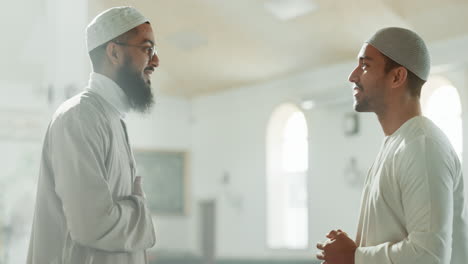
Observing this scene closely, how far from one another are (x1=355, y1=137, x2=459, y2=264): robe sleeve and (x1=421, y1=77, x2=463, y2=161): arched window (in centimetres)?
648

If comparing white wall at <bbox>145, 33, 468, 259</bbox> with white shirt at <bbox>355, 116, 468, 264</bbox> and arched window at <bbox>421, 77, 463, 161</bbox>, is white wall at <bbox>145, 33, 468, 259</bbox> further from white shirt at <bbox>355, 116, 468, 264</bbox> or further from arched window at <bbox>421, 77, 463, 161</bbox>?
white shirt at <bbox>355, 116, 468, 264</bbox>

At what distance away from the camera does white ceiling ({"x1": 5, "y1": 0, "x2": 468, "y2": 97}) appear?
790 centimetres

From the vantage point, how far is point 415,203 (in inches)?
82.9

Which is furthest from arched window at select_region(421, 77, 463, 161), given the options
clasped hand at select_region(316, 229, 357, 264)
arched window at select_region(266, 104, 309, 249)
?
clasped hand at select_region(316, 229, 357, 264)

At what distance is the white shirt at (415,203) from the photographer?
6.82 ft

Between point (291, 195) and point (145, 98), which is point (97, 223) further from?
point (291, 195)

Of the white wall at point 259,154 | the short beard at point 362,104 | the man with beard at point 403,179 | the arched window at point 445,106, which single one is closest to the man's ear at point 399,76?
the man with beard at point 403,179

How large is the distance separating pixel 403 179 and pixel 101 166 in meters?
0.98

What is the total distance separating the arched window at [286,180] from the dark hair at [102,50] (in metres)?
8.67

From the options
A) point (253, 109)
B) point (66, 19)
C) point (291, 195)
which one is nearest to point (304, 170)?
point (291, 195)

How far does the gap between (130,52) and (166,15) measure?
24.1ft

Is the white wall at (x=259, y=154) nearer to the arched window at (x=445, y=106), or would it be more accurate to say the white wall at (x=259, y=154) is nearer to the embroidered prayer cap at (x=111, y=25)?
the arched window at (x=445, y=106)

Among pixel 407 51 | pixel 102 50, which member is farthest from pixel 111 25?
pixel 407 51

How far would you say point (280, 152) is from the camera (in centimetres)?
1145
